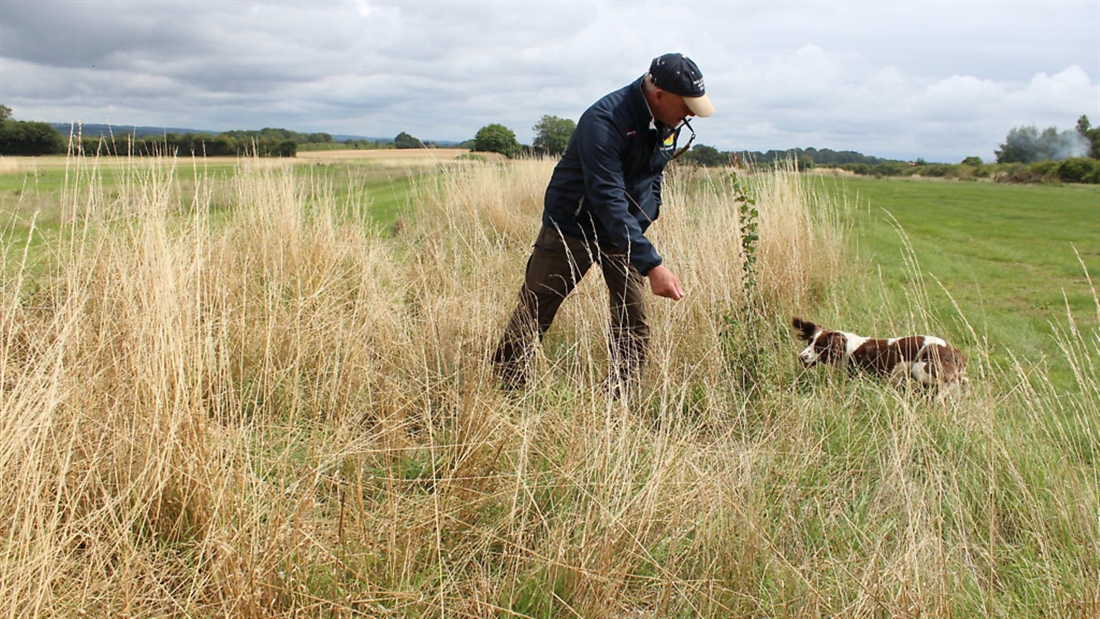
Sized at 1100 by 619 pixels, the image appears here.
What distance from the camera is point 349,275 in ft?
19.9

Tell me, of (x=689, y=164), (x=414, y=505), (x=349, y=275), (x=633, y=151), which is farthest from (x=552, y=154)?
(x=414, y=505)

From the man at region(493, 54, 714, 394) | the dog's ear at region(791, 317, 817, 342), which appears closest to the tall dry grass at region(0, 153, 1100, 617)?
the man at region(493, 54, 714, 394)

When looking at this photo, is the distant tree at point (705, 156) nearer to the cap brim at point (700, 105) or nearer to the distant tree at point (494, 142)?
the cap brim at point (700, 105)

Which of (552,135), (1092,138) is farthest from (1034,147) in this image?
(552,135)

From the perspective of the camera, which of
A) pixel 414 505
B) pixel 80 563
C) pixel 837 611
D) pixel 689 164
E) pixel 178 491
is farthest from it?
pixel 689 164

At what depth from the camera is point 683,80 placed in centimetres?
338

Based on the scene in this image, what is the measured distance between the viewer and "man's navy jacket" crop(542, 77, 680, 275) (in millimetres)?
3492

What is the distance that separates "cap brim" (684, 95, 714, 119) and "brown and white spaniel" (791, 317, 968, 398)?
1741 mm

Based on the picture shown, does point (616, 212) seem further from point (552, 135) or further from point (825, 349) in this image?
point (552, 135)

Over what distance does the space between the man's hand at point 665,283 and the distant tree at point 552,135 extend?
12.7 metres

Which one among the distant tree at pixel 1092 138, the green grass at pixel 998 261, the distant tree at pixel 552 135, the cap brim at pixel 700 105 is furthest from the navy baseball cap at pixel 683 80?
the distant tree at pixel 1092 138

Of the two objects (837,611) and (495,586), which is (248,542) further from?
(837,611)

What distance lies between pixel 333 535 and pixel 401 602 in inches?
13.3

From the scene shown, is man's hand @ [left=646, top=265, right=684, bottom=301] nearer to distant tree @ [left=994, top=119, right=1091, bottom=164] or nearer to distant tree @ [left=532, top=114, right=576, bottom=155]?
distant tree @ [left=532, top=114, right=576, bottom=155]
